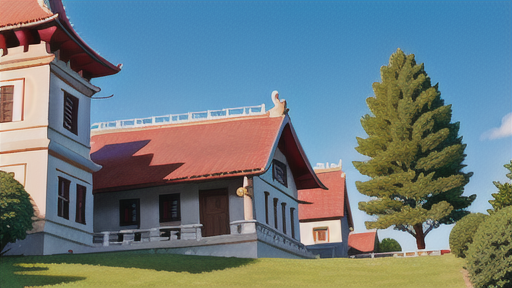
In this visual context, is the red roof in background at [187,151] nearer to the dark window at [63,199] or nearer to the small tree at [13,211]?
the dark window at [63,199]

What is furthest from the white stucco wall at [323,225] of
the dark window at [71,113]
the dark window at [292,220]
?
the dark window at [71,113]

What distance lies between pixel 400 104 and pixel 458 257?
1920cm

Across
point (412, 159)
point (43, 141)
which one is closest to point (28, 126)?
point (43, 141)

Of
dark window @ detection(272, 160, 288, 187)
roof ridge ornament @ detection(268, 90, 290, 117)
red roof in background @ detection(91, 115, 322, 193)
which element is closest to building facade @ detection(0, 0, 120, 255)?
red roof in background @ detection(91, 115, 322, 193)

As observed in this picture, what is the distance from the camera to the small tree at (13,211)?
24.0 metres

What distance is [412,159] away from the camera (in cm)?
4391

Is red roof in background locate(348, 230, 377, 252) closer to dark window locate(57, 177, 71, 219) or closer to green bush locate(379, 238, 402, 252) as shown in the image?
green bush locate(379, 238, 402, 252)

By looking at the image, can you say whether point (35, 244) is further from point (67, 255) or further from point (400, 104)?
point (400, 104)

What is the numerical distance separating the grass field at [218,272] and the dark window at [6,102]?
660 centimetres

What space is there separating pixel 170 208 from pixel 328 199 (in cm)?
2546

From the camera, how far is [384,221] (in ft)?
142

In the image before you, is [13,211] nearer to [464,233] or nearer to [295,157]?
[464,233]

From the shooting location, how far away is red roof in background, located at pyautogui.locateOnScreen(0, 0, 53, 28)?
28236 mm

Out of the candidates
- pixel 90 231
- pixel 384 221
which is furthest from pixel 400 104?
pixel 90 231
